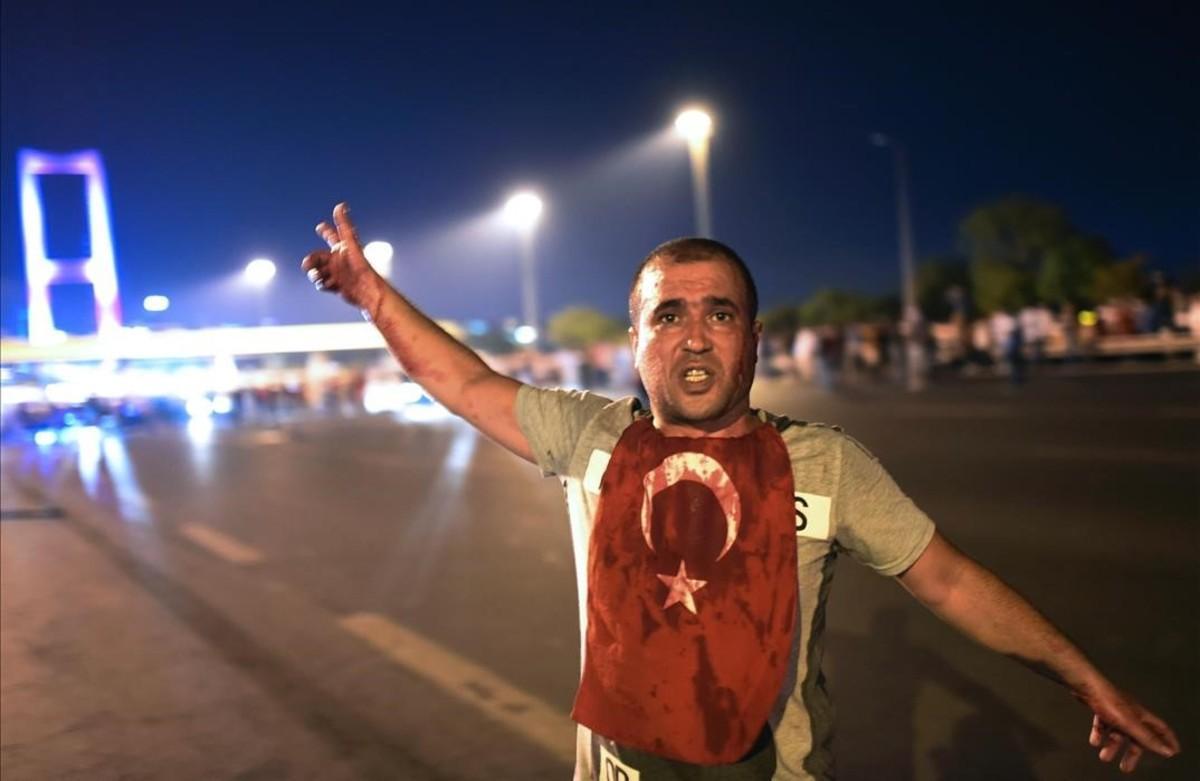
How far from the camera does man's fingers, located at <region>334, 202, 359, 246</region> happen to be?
9.42ft

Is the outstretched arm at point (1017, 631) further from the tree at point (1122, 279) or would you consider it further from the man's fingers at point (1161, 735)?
the tree at point (1122, 279)

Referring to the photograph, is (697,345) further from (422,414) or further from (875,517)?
(422,414)

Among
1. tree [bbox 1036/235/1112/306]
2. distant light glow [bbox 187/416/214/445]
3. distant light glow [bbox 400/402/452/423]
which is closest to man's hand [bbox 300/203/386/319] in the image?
distant light glow [bbox 187/416/214/445]

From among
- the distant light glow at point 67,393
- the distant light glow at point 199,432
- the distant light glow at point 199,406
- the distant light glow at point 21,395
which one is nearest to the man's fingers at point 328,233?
the distant light glow at point 21,395

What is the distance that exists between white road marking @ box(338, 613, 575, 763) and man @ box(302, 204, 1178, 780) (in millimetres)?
2427

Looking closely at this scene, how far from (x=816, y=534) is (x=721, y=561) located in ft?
0.75

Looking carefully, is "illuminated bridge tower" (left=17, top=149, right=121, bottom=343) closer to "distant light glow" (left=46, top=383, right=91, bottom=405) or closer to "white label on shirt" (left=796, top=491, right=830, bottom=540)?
"distant light glow" (left=46, top=383, right=91, bottom=405)

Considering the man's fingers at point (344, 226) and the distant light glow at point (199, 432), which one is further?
the distant light glow at point (199, 432)

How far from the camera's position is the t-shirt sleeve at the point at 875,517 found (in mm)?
2309

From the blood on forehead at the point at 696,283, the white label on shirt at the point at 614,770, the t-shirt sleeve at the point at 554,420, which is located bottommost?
the white label on shirt at the point at 614,770

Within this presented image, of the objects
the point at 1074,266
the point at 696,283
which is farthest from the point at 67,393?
the point at 1074,266

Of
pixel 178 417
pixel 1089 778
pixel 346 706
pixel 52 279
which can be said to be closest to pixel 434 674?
pixel 346 706

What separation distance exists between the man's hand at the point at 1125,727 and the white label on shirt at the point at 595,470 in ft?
3.51

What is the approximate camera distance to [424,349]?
2783 millimetres
